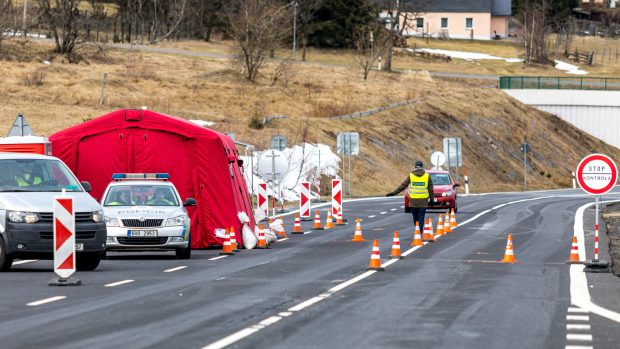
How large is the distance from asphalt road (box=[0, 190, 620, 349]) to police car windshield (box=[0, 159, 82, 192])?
1.37m

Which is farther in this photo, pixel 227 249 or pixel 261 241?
pixel 261 241

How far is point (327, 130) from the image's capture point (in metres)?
73.4

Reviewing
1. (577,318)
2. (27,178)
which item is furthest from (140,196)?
(577,318)

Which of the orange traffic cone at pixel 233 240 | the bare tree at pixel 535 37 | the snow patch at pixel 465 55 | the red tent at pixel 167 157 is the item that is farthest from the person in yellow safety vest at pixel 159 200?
the bare tree at pixel 535 37

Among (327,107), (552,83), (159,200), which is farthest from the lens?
(552,83)

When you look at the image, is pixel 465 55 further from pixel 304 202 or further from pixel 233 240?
pixel 233 240

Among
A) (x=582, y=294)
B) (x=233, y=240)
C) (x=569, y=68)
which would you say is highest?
(x=569, y=68)

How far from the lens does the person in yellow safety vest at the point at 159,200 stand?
25.7 m

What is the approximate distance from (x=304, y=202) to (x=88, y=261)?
62.3ft

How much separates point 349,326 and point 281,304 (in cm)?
224

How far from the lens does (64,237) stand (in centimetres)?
1858

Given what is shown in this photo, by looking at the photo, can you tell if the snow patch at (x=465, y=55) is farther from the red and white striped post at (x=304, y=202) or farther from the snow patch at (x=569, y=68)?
the red and white striped post at (x=304, y=202)

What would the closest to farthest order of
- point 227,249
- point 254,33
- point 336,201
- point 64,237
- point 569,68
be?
1. point 64,237
2. point 227,249
3. point 336,201
4. point 254,33
5. point 569,68

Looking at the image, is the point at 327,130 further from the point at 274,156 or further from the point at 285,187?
the point at 274,156
